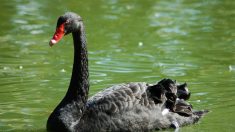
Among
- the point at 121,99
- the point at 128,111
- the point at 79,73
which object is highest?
the point at 79,73

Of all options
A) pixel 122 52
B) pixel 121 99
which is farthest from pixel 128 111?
pixel 122 52

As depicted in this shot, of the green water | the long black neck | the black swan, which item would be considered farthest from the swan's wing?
the green water

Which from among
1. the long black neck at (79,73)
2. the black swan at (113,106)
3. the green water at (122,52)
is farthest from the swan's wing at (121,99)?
the green water at (122,52)

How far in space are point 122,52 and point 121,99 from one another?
422 cm

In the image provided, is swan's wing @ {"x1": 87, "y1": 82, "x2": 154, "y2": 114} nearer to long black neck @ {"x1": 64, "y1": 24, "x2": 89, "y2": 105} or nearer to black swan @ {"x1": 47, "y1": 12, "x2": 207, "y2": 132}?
black swan @ {"x1": 47, "y1": 12, "x2": 207, "y2": 132}

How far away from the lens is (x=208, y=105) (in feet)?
29.8

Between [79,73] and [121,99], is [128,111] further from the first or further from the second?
[79,73]

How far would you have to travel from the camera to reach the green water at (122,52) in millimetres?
9281

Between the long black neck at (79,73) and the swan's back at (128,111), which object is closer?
the swan's back at (128,111)

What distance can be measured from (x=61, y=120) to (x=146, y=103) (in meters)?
1.03

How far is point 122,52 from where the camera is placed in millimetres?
12234

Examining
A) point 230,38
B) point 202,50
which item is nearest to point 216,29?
point 230,38

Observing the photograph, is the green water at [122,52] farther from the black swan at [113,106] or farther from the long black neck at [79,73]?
the long black neck at [79,73]

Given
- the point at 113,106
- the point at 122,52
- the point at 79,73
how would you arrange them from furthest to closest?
the point at 122,52, the point at 79,73, the point at 113,106
